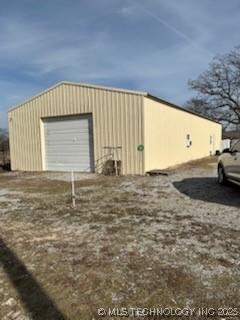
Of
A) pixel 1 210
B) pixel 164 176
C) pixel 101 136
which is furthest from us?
pixel 101 136

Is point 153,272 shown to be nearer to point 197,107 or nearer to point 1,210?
point 1,210

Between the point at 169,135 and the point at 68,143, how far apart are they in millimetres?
4865

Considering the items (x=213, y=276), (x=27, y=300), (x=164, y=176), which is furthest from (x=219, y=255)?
(x=164, y=176)

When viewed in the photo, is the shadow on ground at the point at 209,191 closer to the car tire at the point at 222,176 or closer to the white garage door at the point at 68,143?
the car tire at the point at 222,176

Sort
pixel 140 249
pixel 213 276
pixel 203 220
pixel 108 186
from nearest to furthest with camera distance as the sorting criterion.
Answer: pixel 213 276 → pixel 140 249 → pixel 203 220 → pixel 108 186

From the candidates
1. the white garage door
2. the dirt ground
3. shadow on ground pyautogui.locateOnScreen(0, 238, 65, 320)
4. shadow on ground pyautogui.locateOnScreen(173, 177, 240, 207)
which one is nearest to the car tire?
shadow on ground pyautogui.locateOnScreen(173, 177, 240, 207)

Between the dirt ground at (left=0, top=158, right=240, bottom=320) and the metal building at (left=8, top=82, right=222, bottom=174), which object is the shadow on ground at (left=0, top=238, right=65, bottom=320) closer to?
the dirt ground at (left=0, top=158, right=240, bottom=320)

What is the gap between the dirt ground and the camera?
2.80m

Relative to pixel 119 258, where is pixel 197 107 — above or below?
above

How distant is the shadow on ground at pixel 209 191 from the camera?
272 inches

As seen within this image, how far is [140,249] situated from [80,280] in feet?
3.49

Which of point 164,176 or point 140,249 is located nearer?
point 140,249

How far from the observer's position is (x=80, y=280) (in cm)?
321

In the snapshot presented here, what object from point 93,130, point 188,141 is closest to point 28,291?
point 93,130
